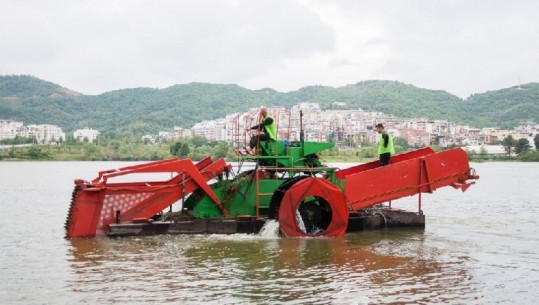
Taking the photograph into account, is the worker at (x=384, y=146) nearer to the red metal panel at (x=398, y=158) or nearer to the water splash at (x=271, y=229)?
the red metal panel at (x=398, y=158)

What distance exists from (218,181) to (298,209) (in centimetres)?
227

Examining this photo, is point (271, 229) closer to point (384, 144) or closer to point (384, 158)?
point (384, 158)

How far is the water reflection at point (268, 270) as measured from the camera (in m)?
10.5

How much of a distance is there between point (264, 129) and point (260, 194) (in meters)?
1.73

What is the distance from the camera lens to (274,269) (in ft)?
41.0

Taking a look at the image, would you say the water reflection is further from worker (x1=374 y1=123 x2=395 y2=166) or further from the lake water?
worker (x1=374 y1=123 x2=395 y2=166)

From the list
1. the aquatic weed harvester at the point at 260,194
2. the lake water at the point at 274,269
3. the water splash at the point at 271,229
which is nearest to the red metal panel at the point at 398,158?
the aquatic weed harvester at the point at 260,194

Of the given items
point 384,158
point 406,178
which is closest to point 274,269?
point 406,178

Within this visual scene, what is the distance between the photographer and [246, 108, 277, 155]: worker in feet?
54.7

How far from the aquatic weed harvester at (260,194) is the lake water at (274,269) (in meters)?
0.39

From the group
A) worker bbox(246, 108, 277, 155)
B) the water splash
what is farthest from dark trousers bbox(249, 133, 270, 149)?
the water splash

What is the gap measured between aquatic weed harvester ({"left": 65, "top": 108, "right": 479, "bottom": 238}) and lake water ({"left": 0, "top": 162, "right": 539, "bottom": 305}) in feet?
1.29

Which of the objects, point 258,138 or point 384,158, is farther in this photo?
point 384,158

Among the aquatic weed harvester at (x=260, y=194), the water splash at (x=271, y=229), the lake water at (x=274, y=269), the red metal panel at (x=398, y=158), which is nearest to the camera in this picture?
the lake water at (x=274, y=269)
